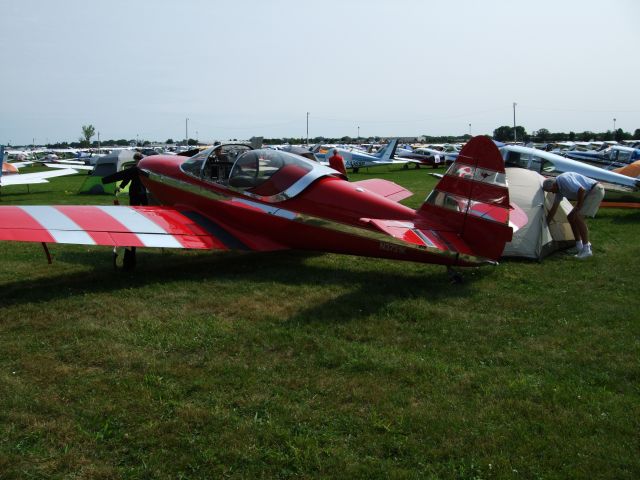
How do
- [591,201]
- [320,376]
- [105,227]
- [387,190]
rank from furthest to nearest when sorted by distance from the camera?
[387,190], [591,201], [105,227], [320,376]

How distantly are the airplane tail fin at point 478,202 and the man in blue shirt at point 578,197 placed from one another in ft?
8.44

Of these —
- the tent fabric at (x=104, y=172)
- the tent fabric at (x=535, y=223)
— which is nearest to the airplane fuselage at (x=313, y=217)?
the tent fabric at (x=535, y=223)

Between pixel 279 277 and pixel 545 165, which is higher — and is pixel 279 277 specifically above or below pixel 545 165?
below

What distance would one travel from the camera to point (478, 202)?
6.12m

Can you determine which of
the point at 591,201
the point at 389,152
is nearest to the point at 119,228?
the point at 591,201

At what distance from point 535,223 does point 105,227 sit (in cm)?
605

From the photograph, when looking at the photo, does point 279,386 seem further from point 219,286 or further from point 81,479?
point 219,286

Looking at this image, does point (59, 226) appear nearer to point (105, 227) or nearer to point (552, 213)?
point (105, 227)

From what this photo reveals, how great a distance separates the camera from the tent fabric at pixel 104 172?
17.3 metres

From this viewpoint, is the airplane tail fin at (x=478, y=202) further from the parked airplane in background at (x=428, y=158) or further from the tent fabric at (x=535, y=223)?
the parked airplane in background at (x=428, y=158)

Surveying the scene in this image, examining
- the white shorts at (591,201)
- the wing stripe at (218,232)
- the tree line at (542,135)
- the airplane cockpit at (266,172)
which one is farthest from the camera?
the tree line at (542,135)

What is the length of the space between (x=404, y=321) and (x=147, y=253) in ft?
16.2

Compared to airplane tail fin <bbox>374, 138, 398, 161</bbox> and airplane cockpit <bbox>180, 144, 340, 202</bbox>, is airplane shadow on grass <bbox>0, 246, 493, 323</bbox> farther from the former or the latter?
airplane tail fin <bbox>374, 138, 398, 161</bbox>

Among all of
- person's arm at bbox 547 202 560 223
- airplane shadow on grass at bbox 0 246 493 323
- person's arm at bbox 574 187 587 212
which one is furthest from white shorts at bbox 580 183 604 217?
airplane shadow on grass at bbox 0 246 493 323
